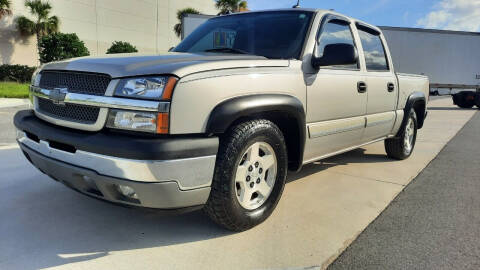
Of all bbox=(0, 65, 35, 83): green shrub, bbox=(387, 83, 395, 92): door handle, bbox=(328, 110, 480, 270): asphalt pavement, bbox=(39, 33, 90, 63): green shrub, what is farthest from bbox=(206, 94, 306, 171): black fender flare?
bbox=(0, 65, 35, 83): green shrub

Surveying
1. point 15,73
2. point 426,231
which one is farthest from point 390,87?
point 15,73

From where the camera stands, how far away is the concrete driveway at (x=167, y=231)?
7.77 feet

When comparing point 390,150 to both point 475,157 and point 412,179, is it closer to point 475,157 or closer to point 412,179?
point 412,179

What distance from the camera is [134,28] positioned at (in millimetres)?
31125

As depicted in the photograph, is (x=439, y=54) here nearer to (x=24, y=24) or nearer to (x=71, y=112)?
(x=71, y=112)

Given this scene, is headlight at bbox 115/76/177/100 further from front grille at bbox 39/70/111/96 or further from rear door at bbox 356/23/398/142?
rear door at bbox 356/23/398/142

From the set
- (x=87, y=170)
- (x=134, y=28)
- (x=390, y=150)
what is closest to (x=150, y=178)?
(x=87, y=170)

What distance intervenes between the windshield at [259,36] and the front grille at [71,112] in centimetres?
145

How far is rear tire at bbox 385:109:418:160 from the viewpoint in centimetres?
527

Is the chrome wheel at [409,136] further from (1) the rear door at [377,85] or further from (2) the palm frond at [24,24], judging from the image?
(2) the palm frond at [24,24]

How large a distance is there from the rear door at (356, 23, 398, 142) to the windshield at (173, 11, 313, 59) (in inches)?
44.6

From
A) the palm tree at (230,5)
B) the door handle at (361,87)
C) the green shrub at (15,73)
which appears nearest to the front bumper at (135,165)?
the door handle at (361,87)

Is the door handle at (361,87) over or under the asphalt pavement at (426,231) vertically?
over

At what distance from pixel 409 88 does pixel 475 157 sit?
69.5 inches
